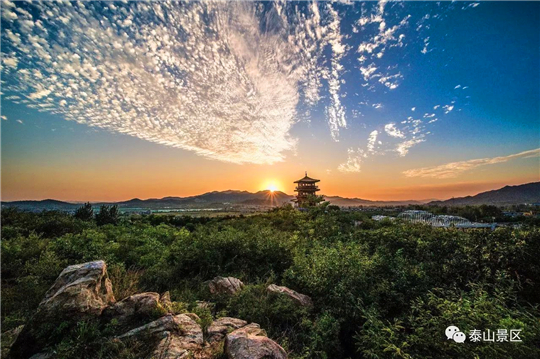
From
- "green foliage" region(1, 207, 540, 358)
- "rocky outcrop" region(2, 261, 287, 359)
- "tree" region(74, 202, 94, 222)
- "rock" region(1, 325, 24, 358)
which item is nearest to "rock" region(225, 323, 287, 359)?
"rocky outcrop" region(2, 261, 287, 359)

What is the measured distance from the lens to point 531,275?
4496mm

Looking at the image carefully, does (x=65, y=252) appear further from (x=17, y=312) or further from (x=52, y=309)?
(x=52, y=309)

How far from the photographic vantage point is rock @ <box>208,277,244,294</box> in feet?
17.9

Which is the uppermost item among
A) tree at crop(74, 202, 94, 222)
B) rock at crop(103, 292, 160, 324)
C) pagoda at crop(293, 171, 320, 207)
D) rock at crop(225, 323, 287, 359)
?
pagoda at crop(293, 171, 320, 207)

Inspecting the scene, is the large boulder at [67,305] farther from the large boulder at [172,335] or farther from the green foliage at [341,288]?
the large boulder at [172,335]

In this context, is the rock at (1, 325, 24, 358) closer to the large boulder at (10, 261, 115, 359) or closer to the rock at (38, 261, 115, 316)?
the large boulder at (10, 261, 115, 359)

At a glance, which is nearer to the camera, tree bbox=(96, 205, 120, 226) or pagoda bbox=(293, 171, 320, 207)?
tree bbox=(96, 205, 120, 226)

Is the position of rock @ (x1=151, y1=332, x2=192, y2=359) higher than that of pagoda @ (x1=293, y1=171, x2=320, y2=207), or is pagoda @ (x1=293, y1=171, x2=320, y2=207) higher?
pagoda @ (x1=293, y1=171, x2=320, y2=207)

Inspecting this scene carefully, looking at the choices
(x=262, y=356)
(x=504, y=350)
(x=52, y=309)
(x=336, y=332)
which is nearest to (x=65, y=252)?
(x=52, y=309)

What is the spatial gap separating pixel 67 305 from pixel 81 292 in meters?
0.22

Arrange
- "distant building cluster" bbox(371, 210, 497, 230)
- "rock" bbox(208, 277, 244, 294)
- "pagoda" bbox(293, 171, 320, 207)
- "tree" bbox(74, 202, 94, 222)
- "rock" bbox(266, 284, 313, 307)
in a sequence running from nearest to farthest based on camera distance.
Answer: "rock" bbox(266, 284, 313, 307) < "rock" bbox(208, 277, 244, 294) < "distant building cluster" bbox(371, 210, 497, 230) < "tree" bbox(74, 202, 94, 222) < "pagoda" bbox(293, 171, 320, 207)

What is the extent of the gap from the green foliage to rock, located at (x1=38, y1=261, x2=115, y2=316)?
311 millimetres

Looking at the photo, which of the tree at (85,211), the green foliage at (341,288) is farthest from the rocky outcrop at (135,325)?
the tree at (85,211)

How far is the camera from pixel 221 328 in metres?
3.69
